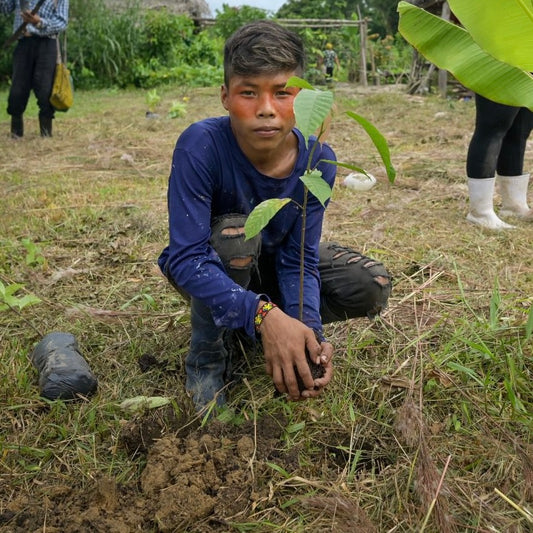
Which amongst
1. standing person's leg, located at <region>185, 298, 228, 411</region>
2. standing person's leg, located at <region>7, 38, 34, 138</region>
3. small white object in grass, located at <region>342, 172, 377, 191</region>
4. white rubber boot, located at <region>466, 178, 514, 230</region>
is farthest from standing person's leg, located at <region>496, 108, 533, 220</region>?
standing person's leg, located at <region>7, 38, 34, 138</region>

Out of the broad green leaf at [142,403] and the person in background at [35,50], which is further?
the person in background at [35,50]

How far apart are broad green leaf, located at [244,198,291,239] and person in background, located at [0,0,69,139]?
4.87m

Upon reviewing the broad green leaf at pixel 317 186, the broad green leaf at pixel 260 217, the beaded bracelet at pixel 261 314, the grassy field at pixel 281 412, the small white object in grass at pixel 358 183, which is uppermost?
the broad green leaf at pixel 317 186

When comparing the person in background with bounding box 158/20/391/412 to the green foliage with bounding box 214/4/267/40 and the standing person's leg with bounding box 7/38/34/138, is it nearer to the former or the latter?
the standing person's leg with bounding box 7/38/34/138

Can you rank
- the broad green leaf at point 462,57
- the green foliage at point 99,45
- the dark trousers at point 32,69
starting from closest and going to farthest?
the broad green leaf at point 462,57
the dark trousers at point 32,69
the green foliage at point 99,45

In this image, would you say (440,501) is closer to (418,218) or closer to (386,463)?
(386,463)

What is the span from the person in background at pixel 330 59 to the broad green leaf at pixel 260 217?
35.8 feet

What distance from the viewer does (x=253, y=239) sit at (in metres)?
1.65

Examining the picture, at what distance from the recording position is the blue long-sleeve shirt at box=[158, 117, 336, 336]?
58.7 inches

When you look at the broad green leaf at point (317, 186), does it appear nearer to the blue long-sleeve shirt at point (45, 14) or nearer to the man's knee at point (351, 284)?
the man's knee at point (351, 284)

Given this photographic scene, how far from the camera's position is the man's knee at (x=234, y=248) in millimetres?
1610

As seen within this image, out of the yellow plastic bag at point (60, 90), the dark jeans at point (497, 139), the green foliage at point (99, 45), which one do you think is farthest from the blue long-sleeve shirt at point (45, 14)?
the green foliage at point (99, 45)

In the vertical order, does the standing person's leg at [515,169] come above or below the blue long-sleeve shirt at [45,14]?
below

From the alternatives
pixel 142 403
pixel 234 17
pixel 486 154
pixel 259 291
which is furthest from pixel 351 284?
pixel 234 17
